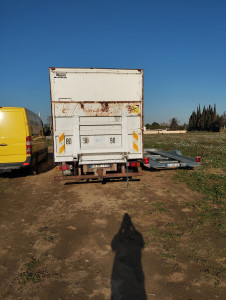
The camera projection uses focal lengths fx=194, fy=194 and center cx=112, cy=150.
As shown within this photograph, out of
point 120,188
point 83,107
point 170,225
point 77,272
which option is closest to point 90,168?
point 120,188

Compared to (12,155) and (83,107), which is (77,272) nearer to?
(83,107)

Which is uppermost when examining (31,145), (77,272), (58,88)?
(58,88)

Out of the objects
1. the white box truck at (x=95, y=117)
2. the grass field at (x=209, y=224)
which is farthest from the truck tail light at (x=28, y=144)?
the grass field at (x=209, y=224)

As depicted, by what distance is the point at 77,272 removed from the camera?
125 inches

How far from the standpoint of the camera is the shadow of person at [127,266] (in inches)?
109

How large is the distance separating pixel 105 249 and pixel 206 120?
77.2 metres

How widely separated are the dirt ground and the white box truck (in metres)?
1.32

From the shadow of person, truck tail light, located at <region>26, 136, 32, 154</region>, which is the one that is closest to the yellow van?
truck tail light, located at <region>26, 136, 32, 154</region>

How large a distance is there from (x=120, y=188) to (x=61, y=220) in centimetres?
298

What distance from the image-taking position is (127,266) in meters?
3.29

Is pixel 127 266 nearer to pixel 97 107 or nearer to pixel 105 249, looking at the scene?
pixel 105 249

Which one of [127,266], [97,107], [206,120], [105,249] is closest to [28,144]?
[97,107]

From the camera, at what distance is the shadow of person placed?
2.76 meters

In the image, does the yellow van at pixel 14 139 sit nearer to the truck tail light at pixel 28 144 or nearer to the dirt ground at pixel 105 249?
A: the truck tail light at pixel 28 144
